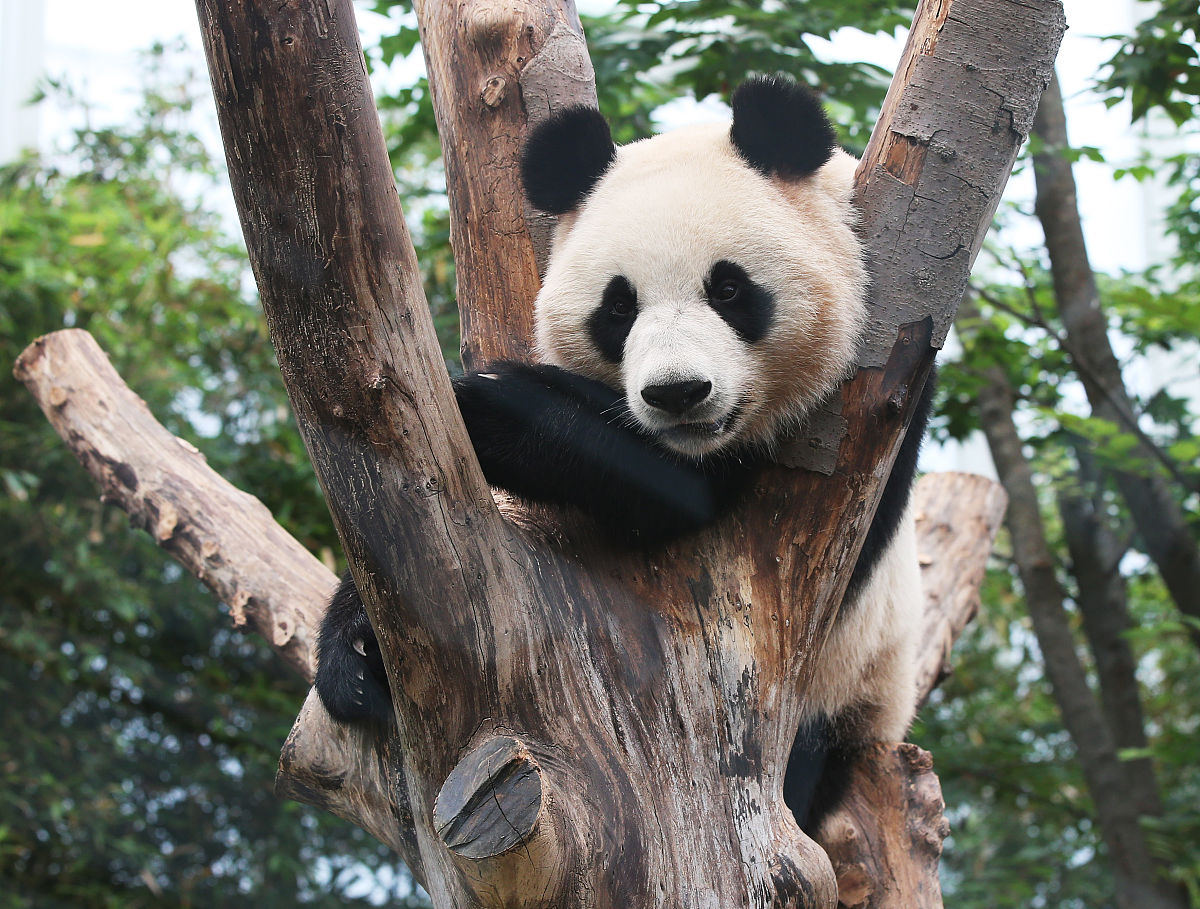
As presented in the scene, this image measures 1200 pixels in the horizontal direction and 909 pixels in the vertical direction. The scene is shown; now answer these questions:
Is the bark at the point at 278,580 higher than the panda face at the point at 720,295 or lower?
lower

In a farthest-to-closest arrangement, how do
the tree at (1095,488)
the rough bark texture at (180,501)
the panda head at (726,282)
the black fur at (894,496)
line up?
the tree at (1095,488) < the rough bark texture at (180,501) < the black fur at (894,496) < the panda head at (726,282)

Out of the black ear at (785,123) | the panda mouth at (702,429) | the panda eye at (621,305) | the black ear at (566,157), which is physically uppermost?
the black ear at (785,123)

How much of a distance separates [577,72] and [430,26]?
1.26ft

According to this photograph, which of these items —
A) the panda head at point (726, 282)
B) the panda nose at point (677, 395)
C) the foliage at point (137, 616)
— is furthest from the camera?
the foliage at point (137, 616)

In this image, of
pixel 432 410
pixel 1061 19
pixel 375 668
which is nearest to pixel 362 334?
pixel 432 410

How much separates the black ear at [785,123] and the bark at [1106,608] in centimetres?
288

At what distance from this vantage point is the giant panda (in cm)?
154

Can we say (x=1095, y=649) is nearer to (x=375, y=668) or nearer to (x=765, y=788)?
(x=765, y=788)

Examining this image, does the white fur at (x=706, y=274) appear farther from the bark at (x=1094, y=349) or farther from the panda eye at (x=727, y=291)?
the bark at (x=1094, y=349)

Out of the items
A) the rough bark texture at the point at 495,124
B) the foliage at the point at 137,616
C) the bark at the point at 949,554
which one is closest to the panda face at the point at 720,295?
the rough bark texture at the point at 495,124

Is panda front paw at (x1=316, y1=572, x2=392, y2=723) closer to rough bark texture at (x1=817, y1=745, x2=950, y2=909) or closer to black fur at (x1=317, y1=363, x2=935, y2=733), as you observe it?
black fur at (x1=317, y1=363, x2=935, y2=733)

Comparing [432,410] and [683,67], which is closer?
[432,410]

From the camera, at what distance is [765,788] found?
1490 millimetres

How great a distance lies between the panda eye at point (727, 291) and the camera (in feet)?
5.35
